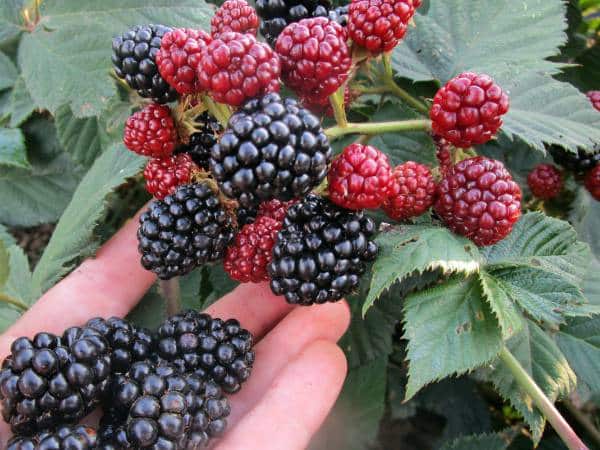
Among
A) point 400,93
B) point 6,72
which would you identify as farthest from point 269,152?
point 6,72

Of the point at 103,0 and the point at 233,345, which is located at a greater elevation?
the point at 103,0

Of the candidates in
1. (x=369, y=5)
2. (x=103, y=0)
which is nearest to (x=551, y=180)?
(x=369, y=5)

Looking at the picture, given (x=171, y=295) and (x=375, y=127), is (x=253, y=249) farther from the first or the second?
(x=171, y=295)

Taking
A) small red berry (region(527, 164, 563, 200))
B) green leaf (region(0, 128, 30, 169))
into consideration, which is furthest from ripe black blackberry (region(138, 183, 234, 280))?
small red berry (region(527, 164, 563, 200))

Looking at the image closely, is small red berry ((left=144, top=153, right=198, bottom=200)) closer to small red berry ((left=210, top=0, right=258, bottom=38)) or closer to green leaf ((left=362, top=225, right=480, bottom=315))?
small red berry ((left=210, top=0, right=258, bottom=38))

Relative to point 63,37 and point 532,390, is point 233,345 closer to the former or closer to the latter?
point 532,390

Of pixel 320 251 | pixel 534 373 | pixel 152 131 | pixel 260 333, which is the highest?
pixel 152 131

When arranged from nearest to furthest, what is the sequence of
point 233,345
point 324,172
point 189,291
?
1. point 324,172
2. point 233,345
3. point 189,291
